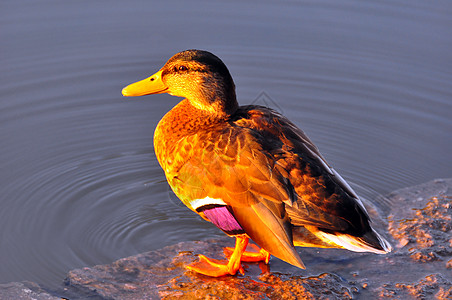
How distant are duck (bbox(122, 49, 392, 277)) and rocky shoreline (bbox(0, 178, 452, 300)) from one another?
0.15 meters

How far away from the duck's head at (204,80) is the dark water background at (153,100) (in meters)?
0.98

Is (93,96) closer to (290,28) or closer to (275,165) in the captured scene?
(290,28)

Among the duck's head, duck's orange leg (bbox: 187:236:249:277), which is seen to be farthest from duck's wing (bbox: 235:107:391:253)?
the duck's head

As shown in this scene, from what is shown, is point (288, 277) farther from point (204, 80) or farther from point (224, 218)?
point (204, 80)

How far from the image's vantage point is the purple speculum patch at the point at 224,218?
393 centimetres

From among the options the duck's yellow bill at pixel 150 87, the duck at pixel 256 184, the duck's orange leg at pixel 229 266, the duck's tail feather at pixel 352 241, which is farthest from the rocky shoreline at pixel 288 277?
the duck's yellow bill at pixel 150 87

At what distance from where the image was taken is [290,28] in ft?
24.7

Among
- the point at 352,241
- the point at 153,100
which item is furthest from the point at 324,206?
the point at 153,100

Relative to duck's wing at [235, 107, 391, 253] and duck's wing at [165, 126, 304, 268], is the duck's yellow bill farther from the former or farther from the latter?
duck's wing at [235, 107, 391, 253]

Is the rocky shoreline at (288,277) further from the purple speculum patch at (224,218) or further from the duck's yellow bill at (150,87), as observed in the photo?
the duck's yellow bill at (150,87)

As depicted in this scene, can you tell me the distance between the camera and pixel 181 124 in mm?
4484

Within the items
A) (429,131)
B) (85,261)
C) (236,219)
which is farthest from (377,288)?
(429,131)

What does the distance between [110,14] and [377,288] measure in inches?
197

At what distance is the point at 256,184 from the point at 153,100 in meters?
2.92
